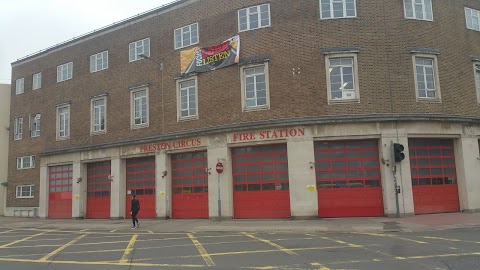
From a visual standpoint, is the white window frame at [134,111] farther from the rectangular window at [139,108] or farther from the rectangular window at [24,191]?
the rectangular window at [24,191]

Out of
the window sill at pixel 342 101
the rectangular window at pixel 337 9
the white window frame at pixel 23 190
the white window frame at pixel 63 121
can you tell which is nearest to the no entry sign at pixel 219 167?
the window sill at pixel 342 101

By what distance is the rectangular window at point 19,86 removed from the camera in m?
33.1

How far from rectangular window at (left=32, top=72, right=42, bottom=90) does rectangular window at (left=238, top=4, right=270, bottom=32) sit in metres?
Result: 18.1

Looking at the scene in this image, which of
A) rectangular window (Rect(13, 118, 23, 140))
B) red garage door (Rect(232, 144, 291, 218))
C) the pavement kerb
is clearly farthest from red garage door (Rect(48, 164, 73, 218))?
red garage door (Rect(232, 144, 291, 218))

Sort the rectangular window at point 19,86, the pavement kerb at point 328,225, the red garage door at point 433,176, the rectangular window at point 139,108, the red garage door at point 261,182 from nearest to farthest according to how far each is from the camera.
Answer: the pavement kerb at point 328,225, the red garage door at point 433,176, the red garage door at point 261,182, the rectangular window at point 139,108, the rectangular window at point 19,86

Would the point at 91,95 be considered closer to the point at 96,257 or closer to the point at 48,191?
the point at 48,191

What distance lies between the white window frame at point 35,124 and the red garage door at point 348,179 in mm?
21906

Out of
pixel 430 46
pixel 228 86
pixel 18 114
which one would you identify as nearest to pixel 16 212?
pixel 18 114

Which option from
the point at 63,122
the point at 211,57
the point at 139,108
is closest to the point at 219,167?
the point at 211,57

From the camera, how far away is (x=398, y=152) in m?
18.4

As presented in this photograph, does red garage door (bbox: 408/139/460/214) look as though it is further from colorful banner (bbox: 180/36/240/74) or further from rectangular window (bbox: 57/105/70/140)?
rectangular window (bbox: 57/105/70/140)

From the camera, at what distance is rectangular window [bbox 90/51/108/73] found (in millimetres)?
27500

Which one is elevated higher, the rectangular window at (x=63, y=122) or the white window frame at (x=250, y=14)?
the white window frame at (x=250, y=14)

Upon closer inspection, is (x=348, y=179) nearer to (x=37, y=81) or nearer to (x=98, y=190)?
(x=98, y=190)
